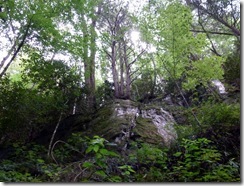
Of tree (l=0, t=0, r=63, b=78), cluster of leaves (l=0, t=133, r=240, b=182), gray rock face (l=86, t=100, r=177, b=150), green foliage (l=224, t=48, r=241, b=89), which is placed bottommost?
cluster of leaves (l=0, t=133, r=240, b=182)

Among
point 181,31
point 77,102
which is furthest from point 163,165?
point 77,102

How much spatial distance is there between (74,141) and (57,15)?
2.61 meters

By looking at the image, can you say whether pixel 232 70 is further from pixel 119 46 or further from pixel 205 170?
pixel 119 46

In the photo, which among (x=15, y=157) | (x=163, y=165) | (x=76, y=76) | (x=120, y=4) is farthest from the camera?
(x=120, y=4)

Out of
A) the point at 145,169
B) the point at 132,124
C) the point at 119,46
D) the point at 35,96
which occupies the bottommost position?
the point at 145,169

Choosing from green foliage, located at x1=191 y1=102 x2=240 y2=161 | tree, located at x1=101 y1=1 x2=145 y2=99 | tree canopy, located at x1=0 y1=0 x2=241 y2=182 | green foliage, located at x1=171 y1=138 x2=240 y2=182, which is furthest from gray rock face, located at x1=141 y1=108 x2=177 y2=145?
tree, located at x1=101 y1=1 x2=145 y2=99

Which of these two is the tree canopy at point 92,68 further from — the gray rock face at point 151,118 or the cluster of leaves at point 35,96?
the gray rock face at point 151,118

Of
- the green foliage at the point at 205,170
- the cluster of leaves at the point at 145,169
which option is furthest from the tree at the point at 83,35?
the green foliage at the point at 205,170

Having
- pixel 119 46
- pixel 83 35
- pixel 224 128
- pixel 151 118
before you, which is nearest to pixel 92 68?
pixel 83 35

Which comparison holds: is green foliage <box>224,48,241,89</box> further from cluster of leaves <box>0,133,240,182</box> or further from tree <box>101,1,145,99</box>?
tree <box>101,1,145,99</box>

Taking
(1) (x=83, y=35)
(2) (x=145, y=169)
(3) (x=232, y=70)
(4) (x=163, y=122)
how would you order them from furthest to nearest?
1. (1) (x=83, y=35)
2. (4) (x=163, y=122)
3. (3) (x=232, y=70)
4. (2) (x=145, y=169)

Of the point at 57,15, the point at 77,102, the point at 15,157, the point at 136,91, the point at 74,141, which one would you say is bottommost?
the point at 15,157

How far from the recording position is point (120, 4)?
7797 millimetres

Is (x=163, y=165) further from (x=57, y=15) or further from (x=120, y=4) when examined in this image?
(x=120, y=4)
